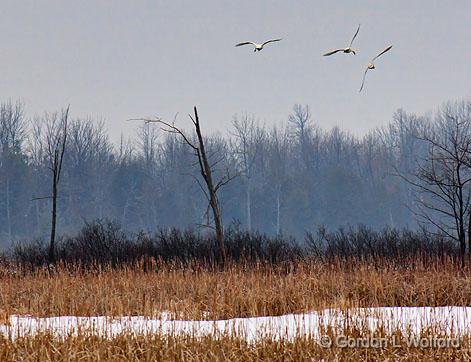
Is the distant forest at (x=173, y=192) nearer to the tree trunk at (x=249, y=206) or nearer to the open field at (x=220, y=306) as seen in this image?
the tree trunk at (x=249, y=206)

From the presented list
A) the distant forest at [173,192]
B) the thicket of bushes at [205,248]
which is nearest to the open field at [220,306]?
the thicket of bushes at [205,248]

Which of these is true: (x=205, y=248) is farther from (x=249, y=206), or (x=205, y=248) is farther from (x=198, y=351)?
(x=249, y=206)

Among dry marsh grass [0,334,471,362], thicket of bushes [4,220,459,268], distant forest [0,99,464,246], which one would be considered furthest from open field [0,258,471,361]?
distant forest [0,99,464,246]

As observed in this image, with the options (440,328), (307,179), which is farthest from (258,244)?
(307,179)

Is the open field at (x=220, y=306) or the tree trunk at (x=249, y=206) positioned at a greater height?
the tree trunk at (x=249, y=206)

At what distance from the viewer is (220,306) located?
920cm

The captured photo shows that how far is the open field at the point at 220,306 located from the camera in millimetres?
6215

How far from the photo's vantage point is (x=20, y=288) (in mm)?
12148

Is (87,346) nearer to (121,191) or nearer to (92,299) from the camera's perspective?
(92,299)

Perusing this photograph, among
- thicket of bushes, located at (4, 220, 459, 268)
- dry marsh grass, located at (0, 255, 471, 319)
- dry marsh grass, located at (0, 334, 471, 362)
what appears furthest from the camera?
thicket of bushes, located at (4, 220, 459, 268)

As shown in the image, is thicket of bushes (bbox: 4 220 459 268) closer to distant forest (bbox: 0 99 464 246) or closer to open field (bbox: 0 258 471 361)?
open field (bbox: 0 258 471 361)

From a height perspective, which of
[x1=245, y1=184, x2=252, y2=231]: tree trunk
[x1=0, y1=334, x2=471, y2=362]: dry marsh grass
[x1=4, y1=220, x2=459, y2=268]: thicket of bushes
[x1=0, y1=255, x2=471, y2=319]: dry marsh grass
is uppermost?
[x1=245, y1=184, x2=252, y2=231]: tree trunk

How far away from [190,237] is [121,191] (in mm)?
36666

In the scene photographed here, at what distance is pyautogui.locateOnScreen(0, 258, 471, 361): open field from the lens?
621cm
